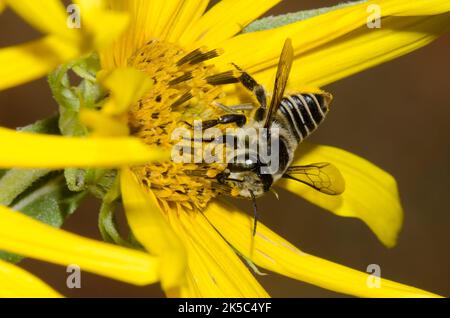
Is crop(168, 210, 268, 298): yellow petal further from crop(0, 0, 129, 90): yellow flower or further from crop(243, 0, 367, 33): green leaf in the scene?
crop(0, 0, 129, 90): yellow flower

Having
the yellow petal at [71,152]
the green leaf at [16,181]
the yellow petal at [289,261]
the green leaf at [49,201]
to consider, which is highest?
the yellow petal at [71,152]

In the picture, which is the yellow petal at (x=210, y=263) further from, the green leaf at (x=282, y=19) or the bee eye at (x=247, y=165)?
the green leaf at (x=282, y=19)

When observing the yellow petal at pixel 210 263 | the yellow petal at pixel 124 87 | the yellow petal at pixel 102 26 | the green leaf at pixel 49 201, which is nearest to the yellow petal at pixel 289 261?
the yellow petal at pixel 210 263

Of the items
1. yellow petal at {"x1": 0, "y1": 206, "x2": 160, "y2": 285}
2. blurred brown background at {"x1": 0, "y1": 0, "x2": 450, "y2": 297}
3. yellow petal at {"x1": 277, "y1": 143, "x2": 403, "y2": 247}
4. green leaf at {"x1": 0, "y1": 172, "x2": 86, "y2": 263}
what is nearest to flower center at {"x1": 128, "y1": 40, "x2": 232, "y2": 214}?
green leaf at {"x1": 0, "y1": 172, "x2": 86, "y2": 263}

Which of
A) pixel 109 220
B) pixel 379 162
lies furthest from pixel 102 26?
pixel 379 162

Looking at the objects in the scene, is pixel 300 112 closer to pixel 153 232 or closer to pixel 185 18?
pixel 185 18

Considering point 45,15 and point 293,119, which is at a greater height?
point 45,15
